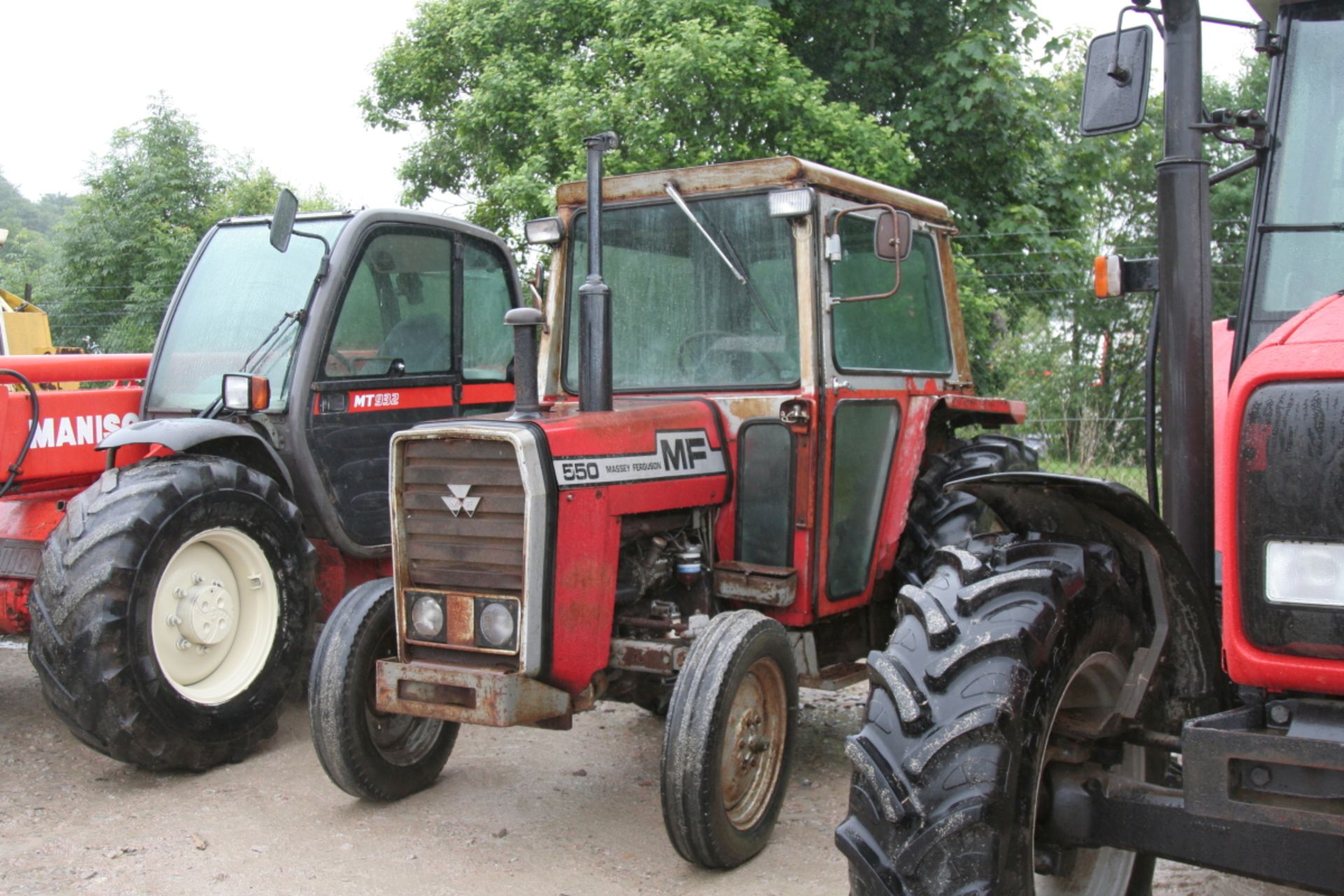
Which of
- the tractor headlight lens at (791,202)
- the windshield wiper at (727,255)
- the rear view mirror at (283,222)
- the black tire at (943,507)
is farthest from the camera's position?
the rear view mirror at (283,222)

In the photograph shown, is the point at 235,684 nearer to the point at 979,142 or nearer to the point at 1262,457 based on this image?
the point at 1262,457

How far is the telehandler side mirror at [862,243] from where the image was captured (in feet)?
13.5

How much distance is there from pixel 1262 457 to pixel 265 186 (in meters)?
24.4

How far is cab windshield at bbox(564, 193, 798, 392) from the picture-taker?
4.40 metres

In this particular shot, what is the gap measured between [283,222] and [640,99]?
607 centimetres

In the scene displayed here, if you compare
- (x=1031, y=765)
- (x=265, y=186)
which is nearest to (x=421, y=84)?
(x=265, y=186)

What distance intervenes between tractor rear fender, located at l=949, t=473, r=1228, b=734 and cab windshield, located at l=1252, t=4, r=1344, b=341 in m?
0.62

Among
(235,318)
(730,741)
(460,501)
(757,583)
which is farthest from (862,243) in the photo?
(235,318)

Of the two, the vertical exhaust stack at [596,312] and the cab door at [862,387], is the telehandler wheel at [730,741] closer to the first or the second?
the cab door at [862,387]

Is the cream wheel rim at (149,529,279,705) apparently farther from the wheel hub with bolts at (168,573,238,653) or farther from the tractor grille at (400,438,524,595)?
the tractor grille at (400,438,524,595)

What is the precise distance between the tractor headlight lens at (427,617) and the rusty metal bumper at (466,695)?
108 millimetres

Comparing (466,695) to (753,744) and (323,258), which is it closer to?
(753,744)

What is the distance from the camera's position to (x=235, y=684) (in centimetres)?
479

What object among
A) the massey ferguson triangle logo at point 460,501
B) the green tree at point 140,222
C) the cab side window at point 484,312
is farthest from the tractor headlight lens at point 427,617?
the green tree at point 140,222
